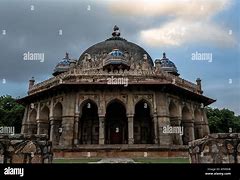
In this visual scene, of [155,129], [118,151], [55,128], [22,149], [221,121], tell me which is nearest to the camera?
[22,149]

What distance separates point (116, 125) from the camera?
2331cm

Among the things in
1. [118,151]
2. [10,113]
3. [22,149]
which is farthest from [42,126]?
[22,149]

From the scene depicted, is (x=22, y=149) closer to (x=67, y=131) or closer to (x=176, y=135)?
(x=67, y=131)

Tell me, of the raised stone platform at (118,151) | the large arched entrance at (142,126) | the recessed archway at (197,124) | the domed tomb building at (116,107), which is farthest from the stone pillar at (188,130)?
the raised stone platform at (118,151)

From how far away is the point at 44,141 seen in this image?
325 inches

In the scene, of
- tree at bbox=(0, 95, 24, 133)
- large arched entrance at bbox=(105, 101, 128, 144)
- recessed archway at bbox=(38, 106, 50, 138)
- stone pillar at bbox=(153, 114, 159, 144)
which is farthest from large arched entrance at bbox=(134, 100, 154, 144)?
tree at bbox=(0, 95, 24, 133)

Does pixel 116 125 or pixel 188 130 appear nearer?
pixel 188 130

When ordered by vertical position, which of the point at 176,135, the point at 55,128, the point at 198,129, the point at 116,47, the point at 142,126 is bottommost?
the point at 176,135

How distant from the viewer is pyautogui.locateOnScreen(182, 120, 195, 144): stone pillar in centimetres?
2292

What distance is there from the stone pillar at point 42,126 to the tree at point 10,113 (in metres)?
9.29

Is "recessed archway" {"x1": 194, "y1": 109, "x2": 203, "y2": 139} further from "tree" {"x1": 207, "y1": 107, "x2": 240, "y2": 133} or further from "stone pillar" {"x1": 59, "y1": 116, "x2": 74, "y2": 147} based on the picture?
"stone pillar" {"x1": 59, "y1": 116, "x2": 74, "y2": 147}

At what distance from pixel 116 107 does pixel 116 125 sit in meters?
1.41
